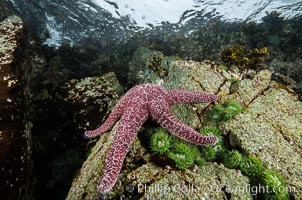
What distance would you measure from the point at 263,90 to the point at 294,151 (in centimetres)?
211

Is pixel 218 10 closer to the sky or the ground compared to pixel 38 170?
closer to the sky

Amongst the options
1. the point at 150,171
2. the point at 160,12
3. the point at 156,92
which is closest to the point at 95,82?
the point at 156,92

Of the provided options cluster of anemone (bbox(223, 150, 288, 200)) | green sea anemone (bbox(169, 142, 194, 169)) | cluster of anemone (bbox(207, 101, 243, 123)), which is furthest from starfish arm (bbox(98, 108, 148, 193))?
cluster of anemone (bbox(223, 150, 288, 200))

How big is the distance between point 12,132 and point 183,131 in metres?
3.96

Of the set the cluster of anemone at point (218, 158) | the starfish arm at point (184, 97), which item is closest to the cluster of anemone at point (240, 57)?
the starfish arm at point (184, 97)

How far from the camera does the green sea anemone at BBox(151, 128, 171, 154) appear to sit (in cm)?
465

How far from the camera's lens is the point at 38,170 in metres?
7.25

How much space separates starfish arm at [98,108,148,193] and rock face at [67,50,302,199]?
1.73ft

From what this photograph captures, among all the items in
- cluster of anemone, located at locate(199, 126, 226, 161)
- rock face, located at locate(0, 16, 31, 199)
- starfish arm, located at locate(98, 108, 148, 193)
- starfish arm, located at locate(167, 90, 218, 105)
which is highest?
starfish arm, located at locate(167, 90, 218, 105)

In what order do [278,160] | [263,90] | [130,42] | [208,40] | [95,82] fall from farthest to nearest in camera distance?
[130,42]
[208,40]
[95,82]
[263,90]
[278,160]

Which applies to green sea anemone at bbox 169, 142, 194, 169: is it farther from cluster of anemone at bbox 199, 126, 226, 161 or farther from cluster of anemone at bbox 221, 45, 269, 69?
cluster of anemone at bbox 221, 45, 269, 69

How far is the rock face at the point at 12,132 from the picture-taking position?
4773 millimetres

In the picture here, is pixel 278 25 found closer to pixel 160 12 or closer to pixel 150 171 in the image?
pixel 160 12

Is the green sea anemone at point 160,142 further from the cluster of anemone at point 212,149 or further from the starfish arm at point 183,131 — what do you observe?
the cluster of anemone at point 212,149
